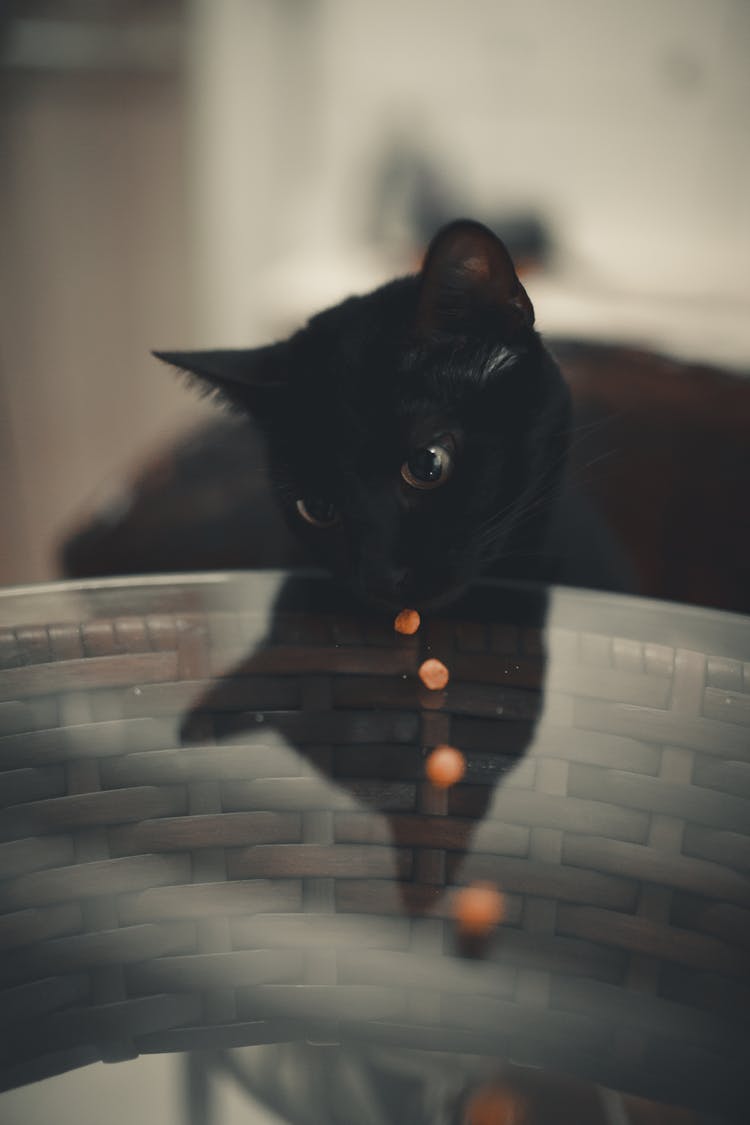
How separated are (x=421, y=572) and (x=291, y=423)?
17 cm

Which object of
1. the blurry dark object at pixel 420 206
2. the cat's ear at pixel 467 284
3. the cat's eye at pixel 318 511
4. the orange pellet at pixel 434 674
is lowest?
the orange pellet at pixel 434 674

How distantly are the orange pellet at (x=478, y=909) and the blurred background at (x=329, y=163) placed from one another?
154cm

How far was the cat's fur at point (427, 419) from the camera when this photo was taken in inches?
23.4

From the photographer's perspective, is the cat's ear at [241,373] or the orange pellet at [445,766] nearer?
the orange pellet at [445,766]

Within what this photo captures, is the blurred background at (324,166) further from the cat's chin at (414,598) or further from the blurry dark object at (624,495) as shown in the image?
the cat's chin at (414,598)

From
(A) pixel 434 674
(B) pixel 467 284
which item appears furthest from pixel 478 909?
(B) pixel 467 284

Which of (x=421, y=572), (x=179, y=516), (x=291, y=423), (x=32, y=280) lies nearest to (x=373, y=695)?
(x=421, y=572)

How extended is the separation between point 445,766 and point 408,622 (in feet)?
0.46

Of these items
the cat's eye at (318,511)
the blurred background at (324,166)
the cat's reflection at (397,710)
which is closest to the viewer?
the cat's reflection at (397,710)

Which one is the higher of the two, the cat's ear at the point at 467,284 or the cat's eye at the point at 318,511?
the cat's ear at the point at 467,284

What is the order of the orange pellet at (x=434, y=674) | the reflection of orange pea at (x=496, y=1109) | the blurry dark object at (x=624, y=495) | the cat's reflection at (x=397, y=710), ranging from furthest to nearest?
1. the blurry dark object at (x=624, y=495)
2. the orange pellet at (x=434, y=674)
3. the cat's reflection at (x=397, y=710)
4. the reflection of orange pea at (x=496, y=1109)

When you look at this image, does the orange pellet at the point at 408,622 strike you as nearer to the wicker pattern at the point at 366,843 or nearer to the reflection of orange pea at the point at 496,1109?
the wicker pattern at the point at 366,843

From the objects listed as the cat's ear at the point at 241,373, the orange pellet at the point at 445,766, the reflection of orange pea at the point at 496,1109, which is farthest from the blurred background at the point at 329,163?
the reflection of orange pea at the point at 496,1109

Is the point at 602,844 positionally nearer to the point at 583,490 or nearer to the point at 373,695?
the point at 373,695
